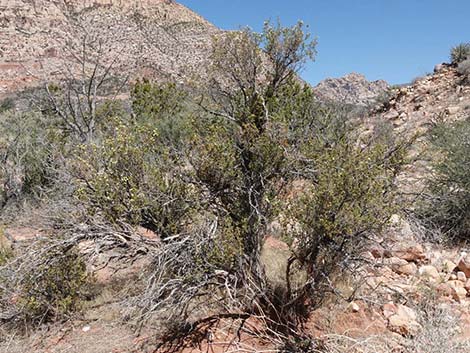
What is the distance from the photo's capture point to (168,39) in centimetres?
4231

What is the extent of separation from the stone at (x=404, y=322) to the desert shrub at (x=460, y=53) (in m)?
15.6

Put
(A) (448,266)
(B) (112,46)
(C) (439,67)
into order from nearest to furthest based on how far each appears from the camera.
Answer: (A) (448,266), (C) (439,67), (B) (112,46)

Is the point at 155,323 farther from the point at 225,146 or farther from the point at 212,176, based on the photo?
the point at 225,146

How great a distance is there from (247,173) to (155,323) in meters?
2.17

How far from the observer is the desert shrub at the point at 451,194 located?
6.80m

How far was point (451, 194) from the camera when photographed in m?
7.18

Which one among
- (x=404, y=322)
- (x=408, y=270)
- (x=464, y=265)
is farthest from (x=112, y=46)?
(x=404, y=322)

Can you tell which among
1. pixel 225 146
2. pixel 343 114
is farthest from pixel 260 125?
pixel 343 114

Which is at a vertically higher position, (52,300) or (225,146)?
(225,146)

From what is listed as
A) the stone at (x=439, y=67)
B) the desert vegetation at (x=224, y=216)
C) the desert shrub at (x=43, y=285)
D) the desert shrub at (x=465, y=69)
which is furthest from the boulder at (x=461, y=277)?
the stone at (x=439, y=67)

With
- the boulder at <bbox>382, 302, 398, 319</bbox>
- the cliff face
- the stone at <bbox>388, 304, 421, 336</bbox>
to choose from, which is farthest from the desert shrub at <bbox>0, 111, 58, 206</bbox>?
the cliff face

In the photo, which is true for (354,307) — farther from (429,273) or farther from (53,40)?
(53,40)

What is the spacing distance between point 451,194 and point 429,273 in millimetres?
2437

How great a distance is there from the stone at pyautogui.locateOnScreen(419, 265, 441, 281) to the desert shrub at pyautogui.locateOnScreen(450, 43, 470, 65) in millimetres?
14403
